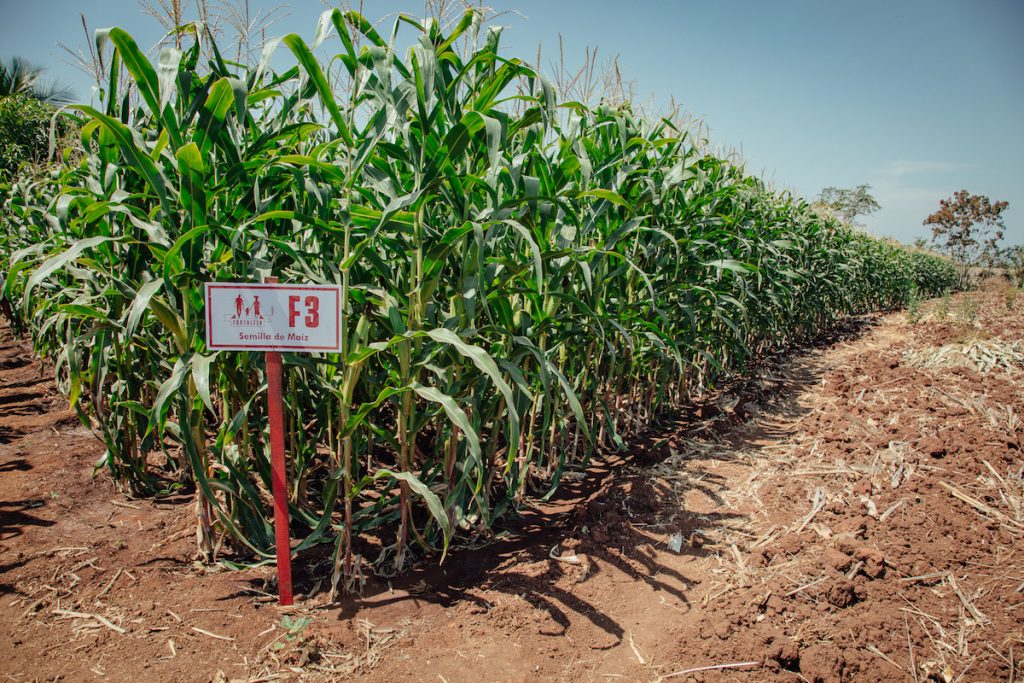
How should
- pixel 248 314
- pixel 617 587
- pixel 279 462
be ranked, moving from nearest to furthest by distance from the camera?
pixel 248 314 < pixel 279 462 < pixel 617 587

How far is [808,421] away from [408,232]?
3269 millimetres

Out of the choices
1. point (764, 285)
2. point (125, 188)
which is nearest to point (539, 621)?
point (125, 188)

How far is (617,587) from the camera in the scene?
199 centimetres

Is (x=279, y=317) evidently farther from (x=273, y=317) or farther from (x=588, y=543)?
(x=588, y=543)

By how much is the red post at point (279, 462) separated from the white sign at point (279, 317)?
11cm

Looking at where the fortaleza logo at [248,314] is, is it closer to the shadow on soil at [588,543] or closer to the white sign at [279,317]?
the white sign at [279,317]

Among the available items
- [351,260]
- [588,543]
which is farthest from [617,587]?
[351,260]

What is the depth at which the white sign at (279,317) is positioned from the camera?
1.54 metres

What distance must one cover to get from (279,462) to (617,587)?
49.7 inches

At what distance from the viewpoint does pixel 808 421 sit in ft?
12.3

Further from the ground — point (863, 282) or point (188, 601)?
point (863, 282)

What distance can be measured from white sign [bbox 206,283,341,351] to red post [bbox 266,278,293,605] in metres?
0.11

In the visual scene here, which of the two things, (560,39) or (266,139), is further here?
(560,39)

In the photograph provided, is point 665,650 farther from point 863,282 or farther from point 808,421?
point 863,282
